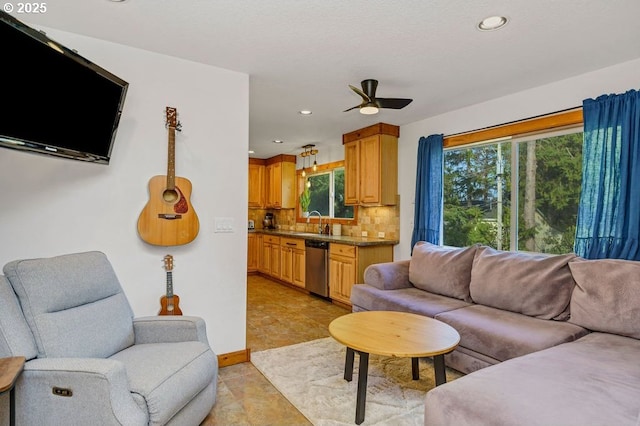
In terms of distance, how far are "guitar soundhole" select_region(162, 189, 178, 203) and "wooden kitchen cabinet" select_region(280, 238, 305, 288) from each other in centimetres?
312

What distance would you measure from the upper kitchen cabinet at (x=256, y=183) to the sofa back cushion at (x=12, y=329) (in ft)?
19.1

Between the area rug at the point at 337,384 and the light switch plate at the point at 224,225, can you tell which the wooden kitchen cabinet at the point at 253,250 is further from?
the light switch plate at the point at 224,225

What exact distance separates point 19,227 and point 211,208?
1228 mm

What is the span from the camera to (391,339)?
7.26 feet

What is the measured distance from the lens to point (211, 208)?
117 inches

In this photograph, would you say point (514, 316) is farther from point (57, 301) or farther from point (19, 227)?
point (19, 227)

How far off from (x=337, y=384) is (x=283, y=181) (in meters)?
4.99

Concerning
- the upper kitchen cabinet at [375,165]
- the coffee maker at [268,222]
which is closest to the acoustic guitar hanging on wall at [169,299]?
the upper kitchen cabinet at [375,165]

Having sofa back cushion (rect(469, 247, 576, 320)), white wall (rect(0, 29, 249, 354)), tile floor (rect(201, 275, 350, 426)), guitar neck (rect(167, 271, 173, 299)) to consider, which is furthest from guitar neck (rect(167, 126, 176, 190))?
sofa back cushion (rect(469, 247, 576, 320))

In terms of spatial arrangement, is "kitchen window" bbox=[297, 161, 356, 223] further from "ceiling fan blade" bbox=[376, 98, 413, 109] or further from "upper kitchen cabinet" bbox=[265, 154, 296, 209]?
"ceiling fan blade" bbox=[376, 98, 413, 109]

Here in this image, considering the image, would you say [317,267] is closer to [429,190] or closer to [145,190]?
[429,190]

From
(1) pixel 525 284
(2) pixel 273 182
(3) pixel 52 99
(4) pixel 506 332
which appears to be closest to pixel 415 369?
(4) pixel 506 332

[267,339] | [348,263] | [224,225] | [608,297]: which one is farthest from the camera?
[348,263]

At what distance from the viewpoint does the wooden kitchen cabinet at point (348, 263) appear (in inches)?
181
